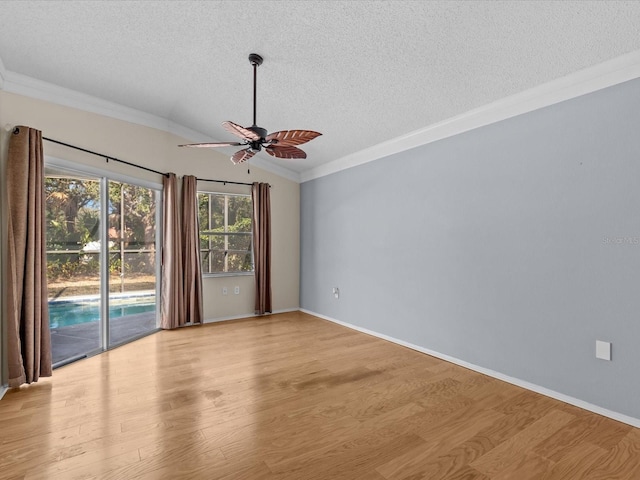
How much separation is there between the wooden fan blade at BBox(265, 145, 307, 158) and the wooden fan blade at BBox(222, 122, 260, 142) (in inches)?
10.9

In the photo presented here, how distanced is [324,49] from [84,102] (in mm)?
2825

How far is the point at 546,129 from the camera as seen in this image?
2861mm

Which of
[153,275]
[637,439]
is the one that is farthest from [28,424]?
[637,439]

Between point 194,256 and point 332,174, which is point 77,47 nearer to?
point 194,256

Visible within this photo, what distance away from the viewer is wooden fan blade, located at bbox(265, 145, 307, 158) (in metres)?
3.13

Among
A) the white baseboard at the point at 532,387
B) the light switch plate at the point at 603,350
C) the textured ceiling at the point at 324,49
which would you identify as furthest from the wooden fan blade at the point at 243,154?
the light switch plate at the point at 603,350

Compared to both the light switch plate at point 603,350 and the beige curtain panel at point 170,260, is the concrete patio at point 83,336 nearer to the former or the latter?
the beige curtain panel at point 170,260

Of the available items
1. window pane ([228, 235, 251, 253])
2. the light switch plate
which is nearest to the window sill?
window pane ([228, 235, 251, 253])


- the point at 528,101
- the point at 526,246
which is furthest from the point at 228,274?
the point at 528,101

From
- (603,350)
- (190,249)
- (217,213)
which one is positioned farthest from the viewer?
(217,213)

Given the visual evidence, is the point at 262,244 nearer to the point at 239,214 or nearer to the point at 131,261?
the point at 239,214

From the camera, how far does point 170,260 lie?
4746 millimetres

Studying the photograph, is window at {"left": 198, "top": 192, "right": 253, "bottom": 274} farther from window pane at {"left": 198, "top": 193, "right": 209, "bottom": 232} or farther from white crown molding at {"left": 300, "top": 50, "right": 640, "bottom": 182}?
white crown molding at {"left": 300, "top": 50, "right": 640, "bottom": 182}

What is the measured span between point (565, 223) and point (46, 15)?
14.2 ft
